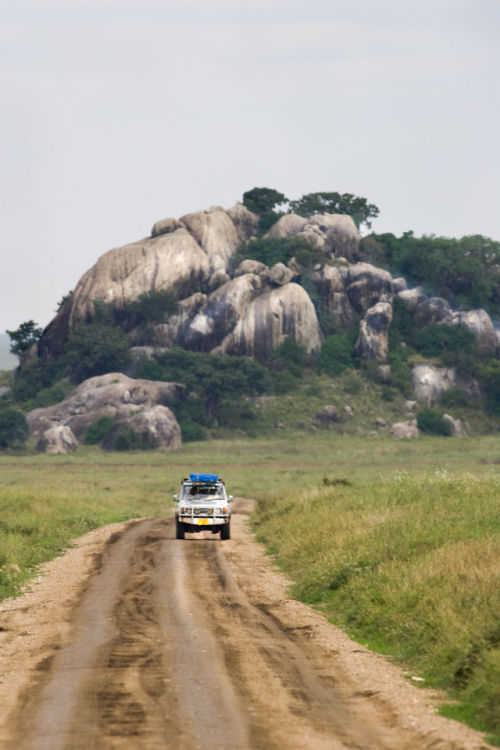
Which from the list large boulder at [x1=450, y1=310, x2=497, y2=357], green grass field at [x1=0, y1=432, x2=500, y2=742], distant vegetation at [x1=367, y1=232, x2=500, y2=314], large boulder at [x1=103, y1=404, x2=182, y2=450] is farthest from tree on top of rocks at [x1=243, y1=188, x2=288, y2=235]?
green grass field at [x1=0, y1=432, x2=500, y2=742]

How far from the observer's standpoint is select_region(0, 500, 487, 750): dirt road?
11641 millimetres

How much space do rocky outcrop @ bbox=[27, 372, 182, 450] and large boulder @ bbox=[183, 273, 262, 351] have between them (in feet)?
29.5

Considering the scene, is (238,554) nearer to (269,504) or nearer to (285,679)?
(269,504)

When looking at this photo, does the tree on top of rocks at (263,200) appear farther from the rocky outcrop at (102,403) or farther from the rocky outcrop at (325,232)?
the rocky outcrop at (102,403)

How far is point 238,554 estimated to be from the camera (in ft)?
106

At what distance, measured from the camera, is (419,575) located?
789 inches

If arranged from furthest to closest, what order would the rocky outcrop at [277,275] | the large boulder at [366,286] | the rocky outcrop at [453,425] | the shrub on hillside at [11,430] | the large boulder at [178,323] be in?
the large boulder at [366,286] → the large boulder at [178,323] → the rocky outcrop at [277,275] → the rocky outcrop at [453,425] → the shrub on hillside at [11,430]

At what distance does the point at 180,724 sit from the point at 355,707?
2550mm

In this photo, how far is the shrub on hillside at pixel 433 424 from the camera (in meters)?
107

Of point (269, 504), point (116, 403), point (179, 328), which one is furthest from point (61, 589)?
point (179, 328)

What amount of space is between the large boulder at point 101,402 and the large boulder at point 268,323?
9764mm

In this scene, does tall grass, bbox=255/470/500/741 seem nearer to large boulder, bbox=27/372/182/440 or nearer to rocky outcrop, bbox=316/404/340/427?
large boulder, bbox=27/372/182/440


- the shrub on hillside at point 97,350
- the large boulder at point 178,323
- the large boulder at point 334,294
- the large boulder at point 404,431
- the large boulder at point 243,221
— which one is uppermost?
the large boulder at point 243,221

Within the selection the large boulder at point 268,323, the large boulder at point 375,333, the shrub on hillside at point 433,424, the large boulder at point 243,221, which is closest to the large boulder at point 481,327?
the large boulder at point 375,333
